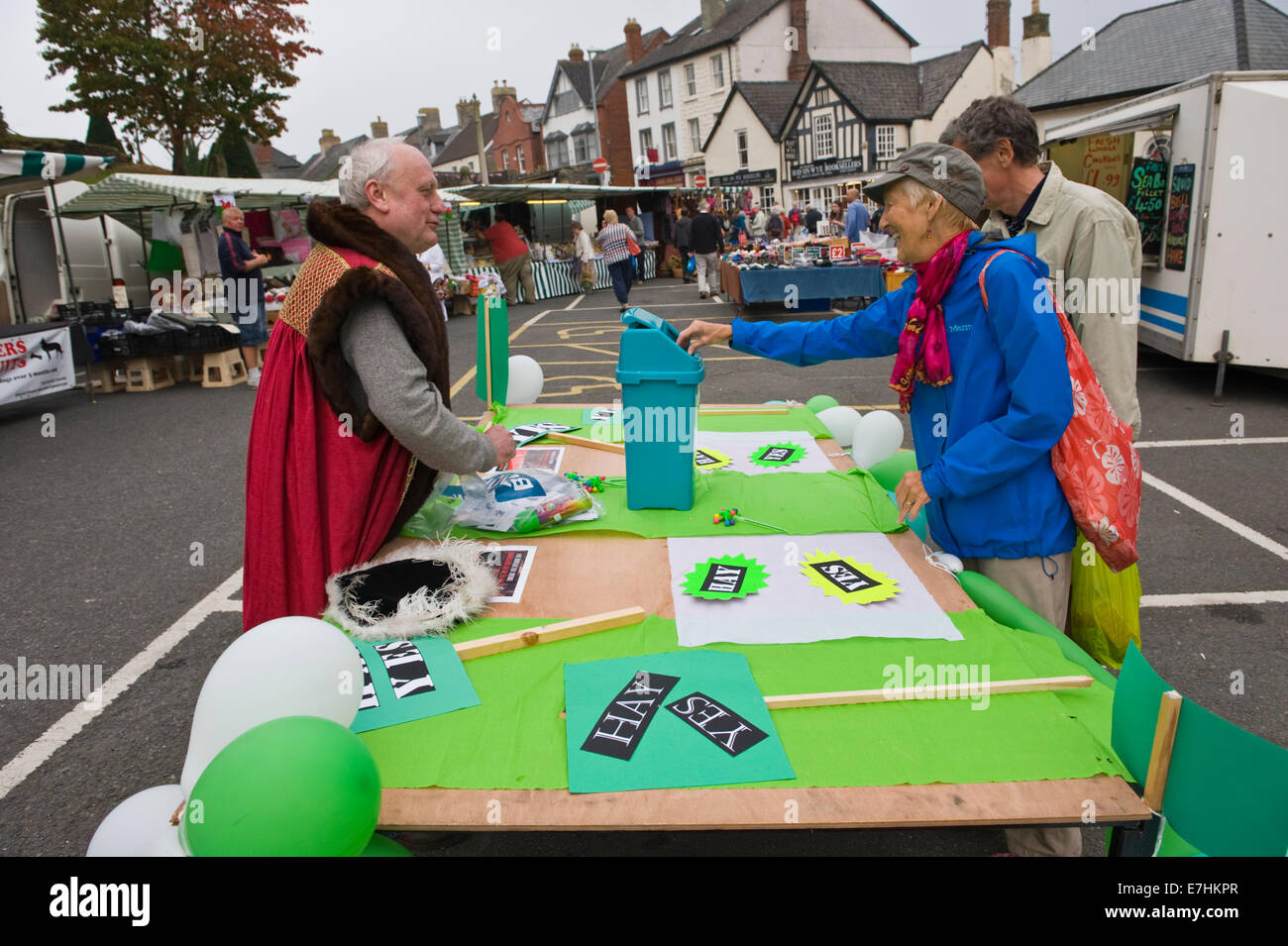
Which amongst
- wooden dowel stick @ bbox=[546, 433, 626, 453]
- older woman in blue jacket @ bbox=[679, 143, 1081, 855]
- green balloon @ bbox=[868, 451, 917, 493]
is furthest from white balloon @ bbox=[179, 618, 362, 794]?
green balloon @ bbox=[868, 451, 917, 493]

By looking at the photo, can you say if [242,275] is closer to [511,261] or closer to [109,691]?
[109,691]

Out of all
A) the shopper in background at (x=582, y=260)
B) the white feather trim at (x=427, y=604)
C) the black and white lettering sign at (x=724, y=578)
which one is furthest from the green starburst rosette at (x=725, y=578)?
the shopper in background at (x=582, y=260)

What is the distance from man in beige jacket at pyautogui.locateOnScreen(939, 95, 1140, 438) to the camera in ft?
9.14

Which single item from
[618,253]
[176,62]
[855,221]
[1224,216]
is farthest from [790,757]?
[176,62]

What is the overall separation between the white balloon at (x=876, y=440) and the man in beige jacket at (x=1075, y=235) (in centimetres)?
85

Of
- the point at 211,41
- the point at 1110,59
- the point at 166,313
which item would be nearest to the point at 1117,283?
the point at 166,313

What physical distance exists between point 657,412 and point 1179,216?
7304 millimetres

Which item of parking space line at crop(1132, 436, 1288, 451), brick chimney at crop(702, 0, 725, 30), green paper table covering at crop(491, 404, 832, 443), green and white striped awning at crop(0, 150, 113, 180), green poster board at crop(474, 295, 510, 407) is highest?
brick chimney at crop(702, 0, 725, 30)

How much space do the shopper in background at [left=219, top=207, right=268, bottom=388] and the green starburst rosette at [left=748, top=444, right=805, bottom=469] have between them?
8618 millimetres

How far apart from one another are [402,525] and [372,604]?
53 centimetres

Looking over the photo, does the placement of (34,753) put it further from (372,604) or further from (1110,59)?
(1110,59)

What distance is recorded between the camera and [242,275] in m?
10.1

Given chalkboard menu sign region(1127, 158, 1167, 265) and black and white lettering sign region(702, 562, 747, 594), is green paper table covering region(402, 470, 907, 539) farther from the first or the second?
chalkboard menu sign region(1127, 158, 1167, 265)
